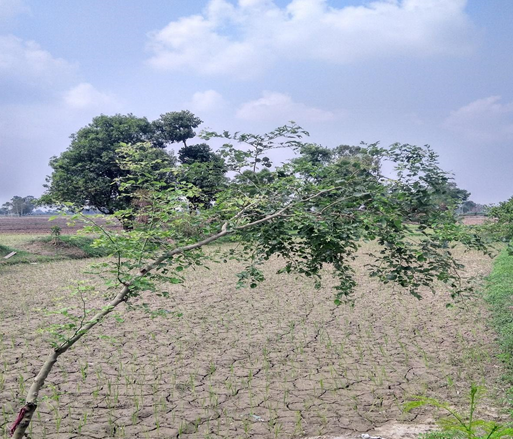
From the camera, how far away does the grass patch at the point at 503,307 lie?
22.6 feet

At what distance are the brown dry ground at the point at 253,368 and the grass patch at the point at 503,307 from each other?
0.21 meters

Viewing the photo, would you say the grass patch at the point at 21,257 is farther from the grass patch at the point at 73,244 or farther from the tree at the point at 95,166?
the tree at the point at 95,166

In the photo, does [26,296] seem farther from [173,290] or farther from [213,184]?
[213,184]

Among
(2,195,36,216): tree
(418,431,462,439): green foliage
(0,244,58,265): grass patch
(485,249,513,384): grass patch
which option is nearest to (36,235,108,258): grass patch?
(0,244,58,265): grass patch

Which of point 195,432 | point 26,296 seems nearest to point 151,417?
point 195,432

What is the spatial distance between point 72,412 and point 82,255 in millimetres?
16542

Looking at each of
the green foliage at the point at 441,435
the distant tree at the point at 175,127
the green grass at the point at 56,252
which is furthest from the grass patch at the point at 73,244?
the green foliage at the point at 441,435

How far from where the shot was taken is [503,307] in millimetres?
9430

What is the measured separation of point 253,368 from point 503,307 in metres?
6.05

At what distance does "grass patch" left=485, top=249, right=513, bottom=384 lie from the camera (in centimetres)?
688

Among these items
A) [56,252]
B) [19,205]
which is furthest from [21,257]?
[19,205]

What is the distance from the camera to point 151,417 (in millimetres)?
4957

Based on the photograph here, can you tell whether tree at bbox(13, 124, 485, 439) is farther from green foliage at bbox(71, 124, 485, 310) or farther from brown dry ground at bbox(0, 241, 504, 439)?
brown dry ground at bbox(0, 241, 504, 439)

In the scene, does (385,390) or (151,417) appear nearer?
(151,417)
